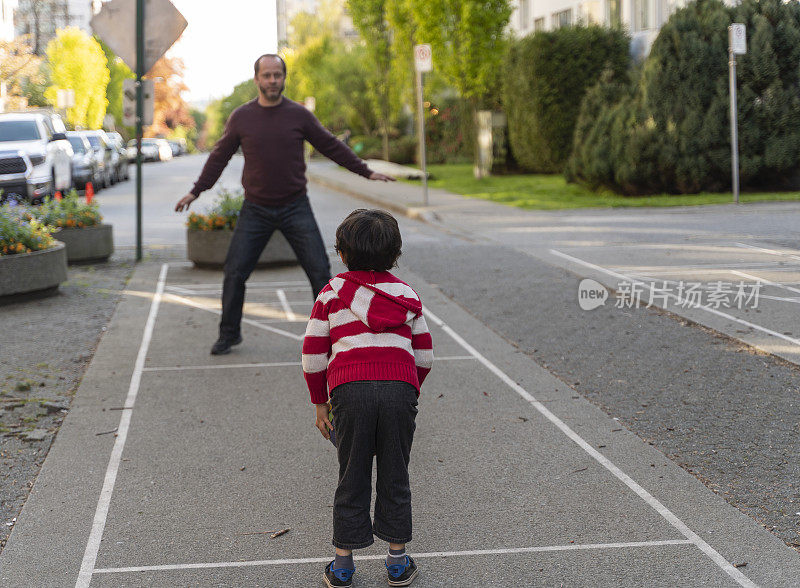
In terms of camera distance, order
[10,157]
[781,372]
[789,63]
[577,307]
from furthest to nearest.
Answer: [10,157]
[789,63]
[577,307]
[781,372]

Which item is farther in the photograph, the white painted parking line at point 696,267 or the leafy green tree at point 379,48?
the leafy green tree at point 379,48

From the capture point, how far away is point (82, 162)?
98.1 ft

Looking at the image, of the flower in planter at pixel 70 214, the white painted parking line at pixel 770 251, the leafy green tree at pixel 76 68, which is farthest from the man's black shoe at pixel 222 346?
the leafy green tree at pixel 76 68

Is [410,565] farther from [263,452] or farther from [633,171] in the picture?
[633,171]

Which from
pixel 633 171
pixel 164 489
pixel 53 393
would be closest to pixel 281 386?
pixel 53 393

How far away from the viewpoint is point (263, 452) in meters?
5.65

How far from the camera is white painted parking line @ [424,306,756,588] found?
13.2 ft

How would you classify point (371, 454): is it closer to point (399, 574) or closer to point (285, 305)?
point (399, 574)

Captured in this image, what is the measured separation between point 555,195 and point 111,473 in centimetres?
1878

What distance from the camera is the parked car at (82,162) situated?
29562mm

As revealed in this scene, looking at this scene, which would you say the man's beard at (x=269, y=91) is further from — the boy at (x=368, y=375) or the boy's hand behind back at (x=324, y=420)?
the boy's hand behind back at (x=324, y=420)

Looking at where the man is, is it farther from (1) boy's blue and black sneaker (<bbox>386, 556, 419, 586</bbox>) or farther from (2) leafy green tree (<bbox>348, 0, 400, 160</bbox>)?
(2) leafy green tree (<bbox>348, 0, 400, 160</bbox>)

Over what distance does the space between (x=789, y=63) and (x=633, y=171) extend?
11.4 feet

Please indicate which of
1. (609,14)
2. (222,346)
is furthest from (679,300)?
(609,14)
